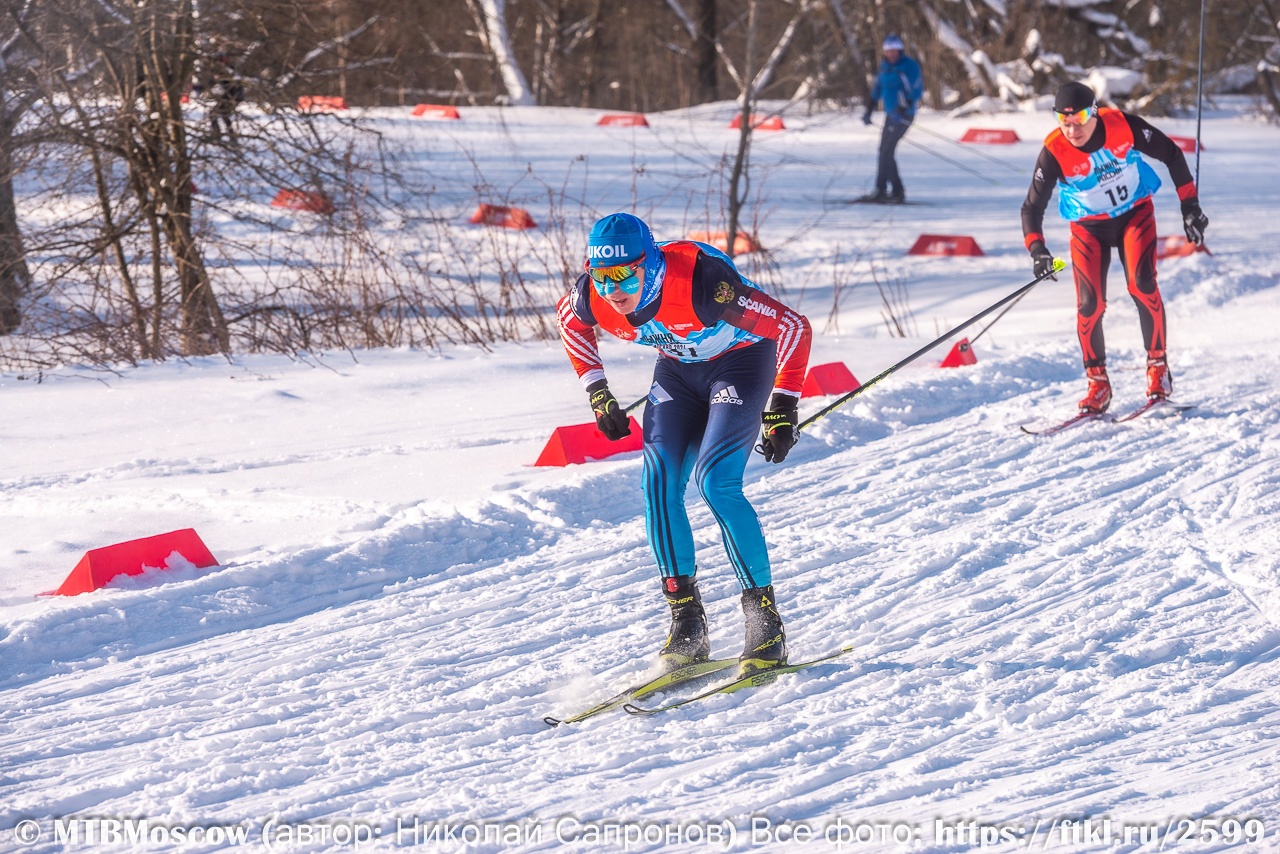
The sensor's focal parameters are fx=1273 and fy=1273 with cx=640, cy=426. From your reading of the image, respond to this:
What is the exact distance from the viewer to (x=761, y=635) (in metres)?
4.18

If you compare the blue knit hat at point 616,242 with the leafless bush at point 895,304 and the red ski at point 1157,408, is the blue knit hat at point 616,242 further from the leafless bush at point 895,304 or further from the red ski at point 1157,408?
the leafless bush at point 895,304

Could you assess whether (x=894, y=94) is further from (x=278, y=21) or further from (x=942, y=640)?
(x=942, y=640)

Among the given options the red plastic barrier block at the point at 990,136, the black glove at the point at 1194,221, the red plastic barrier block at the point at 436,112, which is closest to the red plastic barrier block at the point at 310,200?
the black glove at the point at 1194,221

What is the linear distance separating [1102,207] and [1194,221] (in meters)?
0.53

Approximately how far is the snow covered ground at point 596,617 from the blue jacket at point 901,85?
6418 mm

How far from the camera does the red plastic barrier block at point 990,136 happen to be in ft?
62.6

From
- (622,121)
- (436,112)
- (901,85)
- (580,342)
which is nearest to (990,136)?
(901,85)

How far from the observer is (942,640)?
14.6ft

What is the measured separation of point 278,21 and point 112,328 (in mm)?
2533

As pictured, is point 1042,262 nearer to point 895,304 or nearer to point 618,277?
point 618,277

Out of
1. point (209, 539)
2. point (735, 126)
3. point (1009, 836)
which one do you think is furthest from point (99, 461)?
point (735, 126)

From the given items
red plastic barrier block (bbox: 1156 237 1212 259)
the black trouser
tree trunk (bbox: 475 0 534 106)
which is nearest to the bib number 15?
red plastic barrier block (bbox: 1156 237 1212 259)

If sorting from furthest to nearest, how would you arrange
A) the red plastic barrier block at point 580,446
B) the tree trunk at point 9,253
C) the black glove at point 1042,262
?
1. the tree trunk at point 9,253
2. the black glove at point 1042,262
3. the red plastic barrier block at point 580,446

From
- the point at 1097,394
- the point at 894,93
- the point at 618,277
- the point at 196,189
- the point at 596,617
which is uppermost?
the point at 894,93
